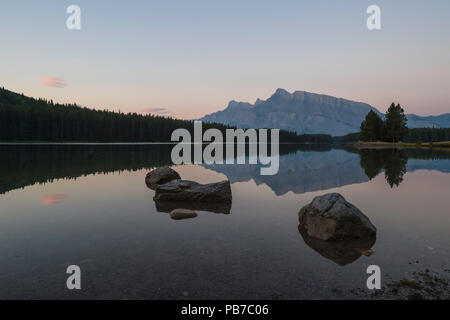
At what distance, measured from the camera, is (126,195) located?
17.5m

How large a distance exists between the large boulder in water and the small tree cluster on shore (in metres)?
109

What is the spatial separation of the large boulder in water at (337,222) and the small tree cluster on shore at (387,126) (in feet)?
357

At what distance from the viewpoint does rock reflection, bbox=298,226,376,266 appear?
8.15 meters

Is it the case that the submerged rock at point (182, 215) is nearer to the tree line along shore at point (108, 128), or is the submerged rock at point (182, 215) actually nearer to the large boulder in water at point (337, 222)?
the large boulder in water at point (337, 222)

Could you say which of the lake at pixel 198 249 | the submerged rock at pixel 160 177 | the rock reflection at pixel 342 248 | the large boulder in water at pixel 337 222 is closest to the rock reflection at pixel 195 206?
the lake at pixel 198 249

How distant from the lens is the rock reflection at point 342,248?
26.7ft

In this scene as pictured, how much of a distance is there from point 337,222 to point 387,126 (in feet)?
372

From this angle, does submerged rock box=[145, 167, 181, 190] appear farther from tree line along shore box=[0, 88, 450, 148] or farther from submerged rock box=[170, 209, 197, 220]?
tree line along shore box=[0, 88, 450, 148]

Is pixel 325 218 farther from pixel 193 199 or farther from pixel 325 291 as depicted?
pixel 193 199

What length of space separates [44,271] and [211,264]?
15.6 feet

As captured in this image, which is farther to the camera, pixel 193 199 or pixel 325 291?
pixel 193 199
